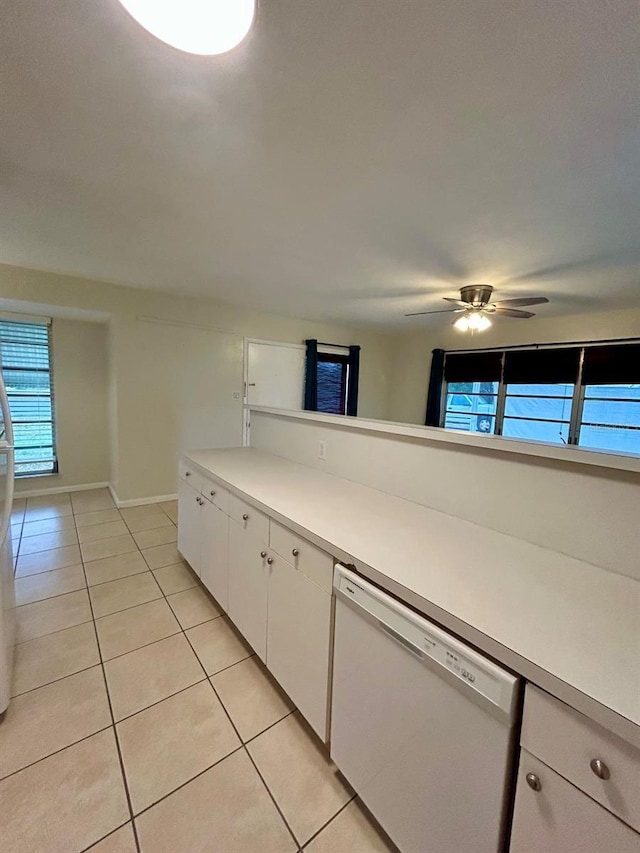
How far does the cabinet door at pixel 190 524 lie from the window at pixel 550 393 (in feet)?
11.0

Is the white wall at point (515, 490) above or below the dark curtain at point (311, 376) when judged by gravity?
below

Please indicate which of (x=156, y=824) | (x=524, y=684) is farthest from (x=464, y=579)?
(x=156, y=824)

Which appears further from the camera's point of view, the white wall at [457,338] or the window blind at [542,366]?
the window blind at [542,366]

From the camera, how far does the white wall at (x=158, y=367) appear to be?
3.43 metres

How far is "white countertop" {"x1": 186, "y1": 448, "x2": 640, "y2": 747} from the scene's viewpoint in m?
0.65

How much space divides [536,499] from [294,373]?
422cm

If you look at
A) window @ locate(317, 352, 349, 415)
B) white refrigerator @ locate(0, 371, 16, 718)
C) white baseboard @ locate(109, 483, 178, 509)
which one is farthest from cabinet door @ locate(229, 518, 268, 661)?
window @ locate(317, 352, 349, 415)

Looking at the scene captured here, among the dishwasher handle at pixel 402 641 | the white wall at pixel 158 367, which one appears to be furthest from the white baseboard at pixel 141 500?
the dishwasher handle at pixel 402 641

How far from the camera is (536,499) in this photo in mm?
1207

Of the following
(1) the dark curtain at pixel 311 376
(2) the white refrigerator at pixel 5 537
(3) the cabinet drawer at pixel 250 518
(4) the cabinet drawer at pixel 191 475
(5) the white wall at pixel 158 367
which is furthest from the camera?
(1) the dark curtain at pixel 311 376

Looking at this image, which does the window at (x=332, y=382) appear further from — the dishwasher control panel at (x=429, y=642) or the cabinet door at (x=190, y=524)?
the dishwasher control panel at (x=429, y=642)

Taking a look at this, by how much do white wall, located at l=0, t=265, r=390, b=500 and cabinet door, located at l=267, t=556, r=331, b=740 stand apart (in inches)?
121

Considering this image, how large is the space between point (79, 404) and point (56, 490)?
108 cm

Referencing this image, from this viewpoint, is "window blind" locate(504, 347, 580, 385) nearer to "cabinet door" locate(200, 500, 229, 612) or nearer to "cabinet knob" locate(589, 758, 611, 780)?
"cabinet door" locate(200, 500, 229, 612)
